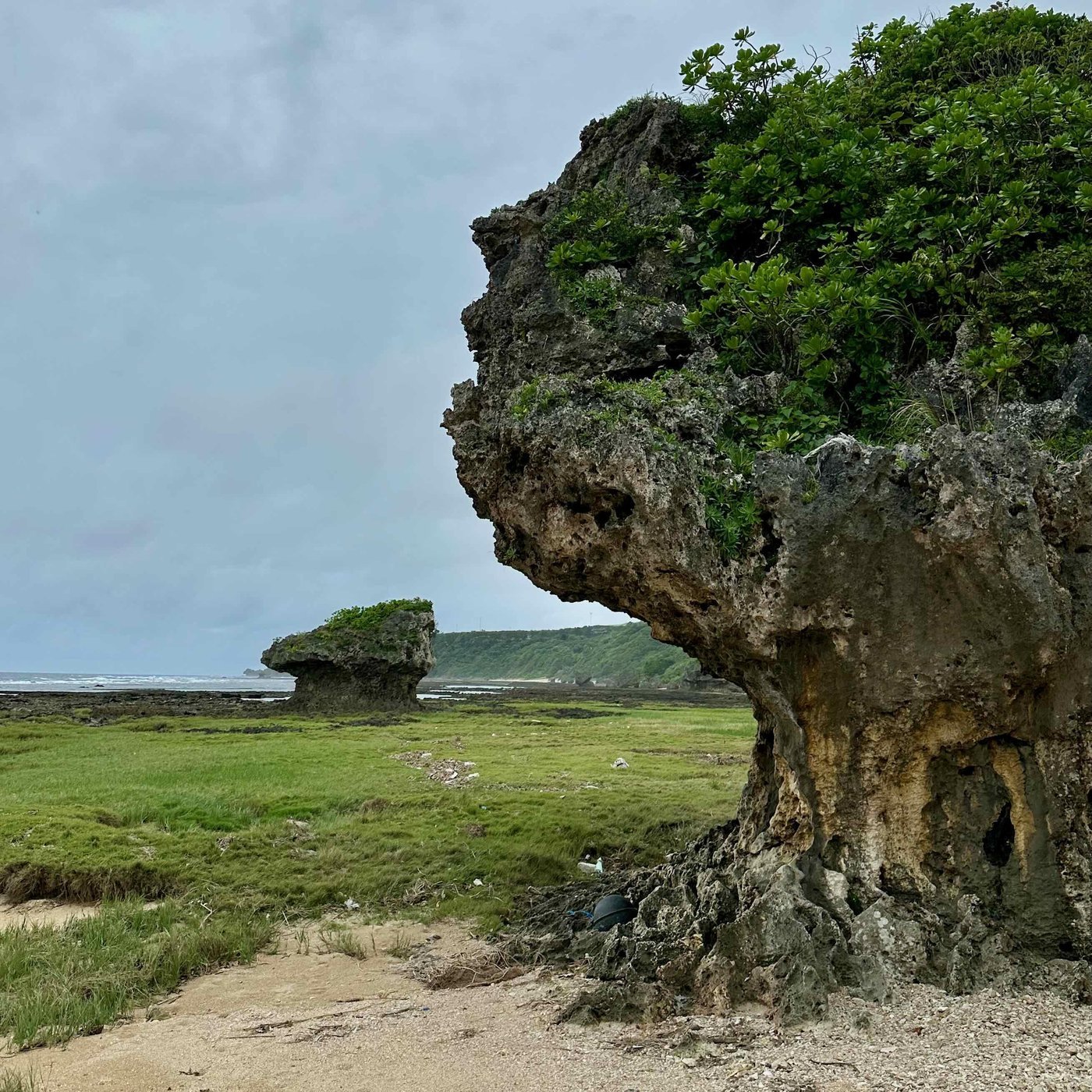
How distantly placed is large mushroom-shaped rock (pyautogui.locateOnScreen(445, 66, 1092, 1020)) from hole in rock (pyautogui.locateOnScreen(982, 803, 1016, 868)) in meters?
0.02

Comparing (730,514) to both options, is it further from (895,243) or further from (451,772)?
(451,772)

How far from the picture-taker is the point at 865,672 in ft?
29.5

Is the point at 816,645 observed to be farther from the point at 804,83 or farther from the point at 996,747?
the point at 804,83

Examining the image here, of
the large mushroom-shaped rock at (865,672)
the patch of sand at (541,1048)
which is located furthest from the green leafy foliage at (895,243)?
the patch of sand at (541,1048)

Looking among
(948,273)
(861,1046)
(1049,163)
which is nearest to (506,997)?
(861,1046)

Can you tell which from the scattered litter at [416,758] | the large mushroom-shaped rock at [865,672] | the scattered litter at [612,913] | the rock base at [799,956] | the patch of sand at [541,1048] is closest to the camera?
the patch of sand at [541,1048]

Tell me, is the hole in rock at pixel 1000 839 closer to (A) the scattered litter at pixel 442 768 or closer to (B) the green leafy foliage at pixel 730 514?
(B) the green leafy foliage at pixel 730 514

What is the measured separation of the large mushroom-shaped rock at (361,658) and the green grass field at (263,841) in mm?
17982

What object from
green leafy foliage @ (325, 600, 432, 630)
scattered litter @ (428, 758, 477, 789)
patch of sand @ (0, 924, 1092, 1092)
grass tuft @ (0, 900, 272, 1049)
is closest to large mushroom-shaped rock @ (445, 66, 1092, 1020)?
patch of sand @ (0, 924, 1092, 1092)

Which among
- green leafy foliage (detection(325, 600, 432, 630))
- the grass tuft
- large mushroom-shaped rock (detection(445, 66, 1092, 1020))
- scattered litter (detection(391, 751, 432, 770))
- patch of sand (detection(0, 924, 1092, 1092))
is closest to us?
patch of sand (detection(0, 924, 1092, 1092))

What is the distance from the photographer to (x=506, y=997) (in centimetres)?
905

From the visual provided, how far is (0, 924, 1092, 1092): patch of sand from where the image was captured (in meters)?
6.46

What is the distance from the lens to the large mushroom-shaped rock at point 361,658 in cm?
4566

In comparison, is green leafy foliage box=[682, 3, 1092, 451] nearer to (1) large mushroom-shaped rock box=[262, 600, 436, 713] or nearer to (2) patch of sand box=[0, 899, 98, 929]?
(2) patch of sand box=[0, 899, 98, 929]
